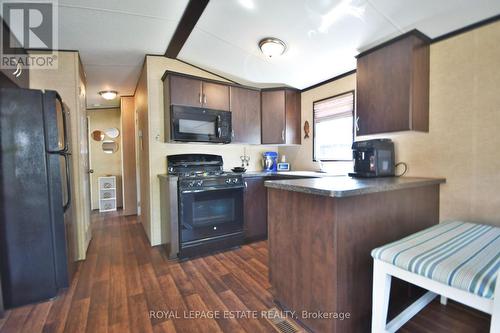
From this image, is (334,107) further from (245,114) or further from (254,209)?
(254,209)

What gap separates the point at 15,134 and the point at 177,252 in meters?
1.75

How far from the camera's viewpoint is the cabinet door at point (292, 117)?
3393mm

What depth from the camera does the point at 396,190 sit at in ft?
5.23

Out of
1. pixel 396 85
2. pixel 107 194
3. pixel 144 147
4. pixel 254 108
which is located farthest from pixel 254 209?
pixel 107 194

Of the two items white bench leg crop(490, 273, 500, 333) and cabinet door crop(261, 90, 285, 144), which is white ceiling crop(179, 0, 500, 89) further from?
white bench leg crop(490, 273, 500, 333)

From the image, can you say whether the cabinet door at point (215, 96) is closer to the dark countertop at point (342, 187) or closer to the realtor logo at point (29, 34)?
the realtor logo at point (29, 34)

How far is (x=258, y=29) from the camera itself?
7.27 feet

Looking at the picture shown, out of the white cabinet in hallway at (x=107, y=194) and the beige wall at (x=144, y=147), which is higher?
the beige wall at (x=144, y=147)

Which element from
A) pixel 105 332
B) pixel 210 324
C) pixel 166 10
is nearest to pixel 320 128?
pixel 166 10

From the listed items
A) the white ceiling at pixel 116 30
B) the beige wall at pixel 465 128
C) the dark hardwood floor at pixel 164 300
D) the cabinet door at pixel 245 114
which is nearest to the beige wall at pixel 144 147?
the white ceiling at pixel 116 30

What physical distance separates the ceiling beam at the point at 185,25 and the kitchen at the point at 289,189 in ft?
0.06

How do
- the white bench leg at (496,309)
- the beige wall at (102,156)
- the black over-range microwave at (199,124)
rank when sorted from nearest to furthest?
the white bench leg at (496,309) < the black over-range microwave at (199,124) < the beige wall at (102,156)

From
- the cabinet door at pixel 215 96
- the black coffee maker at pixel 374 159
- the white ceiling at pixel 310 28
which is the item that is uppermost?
the white ceiling at pixel 310 28

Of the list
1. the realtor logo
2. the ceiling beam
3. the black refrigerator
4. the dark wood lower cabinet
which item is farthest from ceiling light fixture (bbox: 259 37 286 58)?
the black refrigerator
